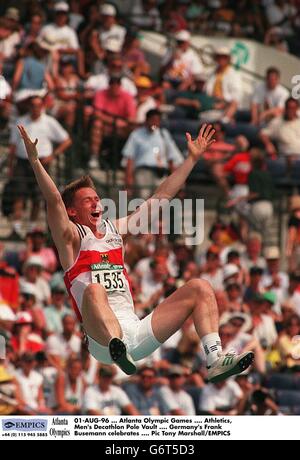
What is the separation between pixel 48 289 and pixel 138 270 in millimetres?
1298

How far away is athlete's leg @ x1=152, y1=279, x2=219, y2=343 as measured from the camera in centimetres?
1426

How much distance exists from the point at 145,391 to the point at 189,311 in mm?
5830

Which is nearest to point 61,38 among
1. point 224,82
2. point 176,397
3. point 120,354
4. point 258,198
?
point 224,82

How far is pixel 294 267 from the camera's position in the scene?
23.0 metres

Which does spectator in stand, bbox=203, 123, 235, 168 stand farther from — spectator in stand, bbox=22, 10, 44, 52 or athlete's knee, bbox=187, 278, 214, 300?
athlete's knee, bbox=187, 278, 214, 300

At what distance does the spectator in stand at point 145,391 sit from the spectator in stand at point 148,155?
11.1 feet

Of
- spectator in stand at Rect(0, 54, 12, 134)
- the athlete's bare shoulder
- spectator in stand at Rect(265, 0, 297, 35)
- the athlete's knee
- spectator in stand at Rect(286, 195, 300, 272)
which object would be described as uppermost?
spectator in stand at Rect(265, 0, 297, 35)

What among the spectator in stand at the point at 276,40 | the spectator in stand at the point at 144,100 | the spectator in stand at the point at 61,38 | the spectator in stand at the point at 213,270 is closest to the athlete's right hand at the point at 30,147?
the spectator in stand at the point at 213,270

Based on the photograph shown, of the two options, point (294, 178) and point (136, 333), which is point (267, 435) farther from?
point (294, 178)

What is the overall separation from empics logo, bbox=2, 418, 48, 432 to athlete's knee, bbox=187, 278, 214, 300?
386cm

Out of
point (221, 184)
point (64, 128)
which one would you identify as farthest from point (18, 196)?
point (221, 184)

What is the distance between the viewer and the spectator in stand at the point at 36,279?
21.1 m

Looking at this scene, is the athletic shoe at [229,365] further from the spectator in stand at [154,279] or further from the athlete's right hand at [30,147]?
the spectator in stand at [154,279]

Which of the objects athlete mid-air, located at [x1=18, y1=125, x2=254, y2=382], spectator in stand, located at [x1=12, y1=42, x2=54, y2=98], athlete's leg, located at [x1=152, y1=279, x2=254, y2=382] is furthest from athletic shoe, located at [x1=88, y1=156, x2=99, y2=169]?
athlete's leg, located at [x1=152, y1=279, x2=254, y2=382]
